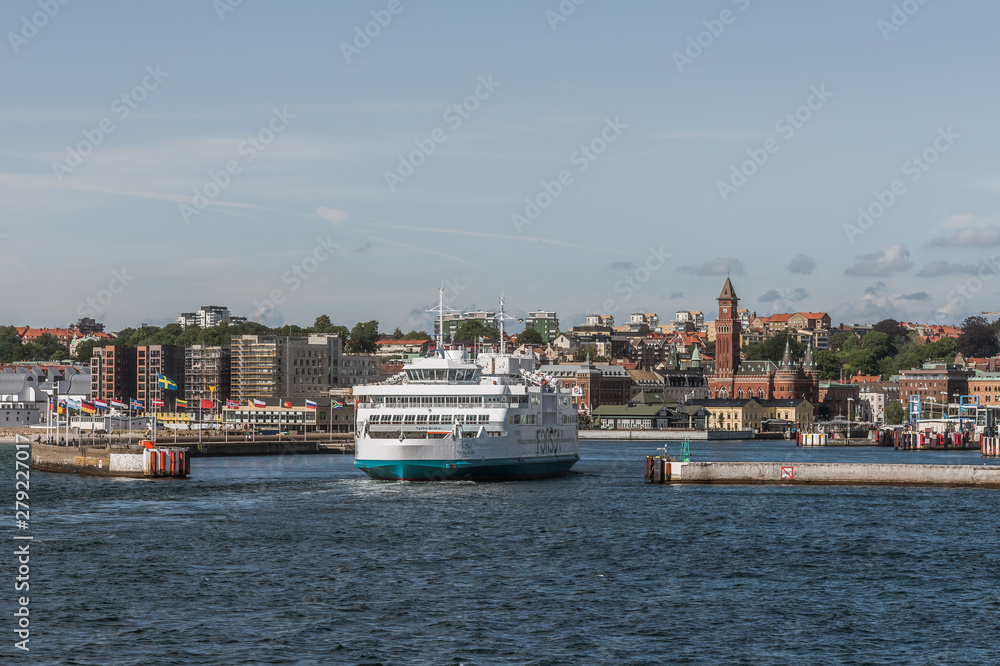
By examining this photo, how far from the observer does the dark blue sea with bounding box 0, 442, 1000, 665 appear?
34.7 m

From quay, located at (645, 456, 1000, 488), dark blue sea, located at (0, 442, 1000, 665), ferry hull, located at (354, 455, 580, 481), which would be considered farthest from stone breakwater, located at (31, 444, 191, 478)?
quay, located at (645, 456, 1000, 488)

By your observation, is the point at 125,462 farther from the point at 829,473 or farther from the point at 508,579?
the point at 508,579

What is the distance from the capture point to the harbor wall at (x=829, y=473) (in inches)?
3152

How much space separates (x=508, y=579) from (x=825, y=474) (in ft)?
140

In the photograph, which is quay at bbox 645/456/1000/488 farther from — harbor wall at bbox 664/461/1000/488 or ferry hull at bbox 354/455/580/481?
ferry hull at bbox 354/455/580/481

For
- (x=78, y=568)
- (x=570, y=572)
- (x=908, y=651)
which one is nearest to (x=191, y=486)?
(x=78, y=568)

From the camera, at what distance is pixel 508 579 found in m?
44.8

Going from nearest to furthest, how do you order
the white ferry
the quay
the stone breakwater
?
the white ferry → the quay → the stone breakwater

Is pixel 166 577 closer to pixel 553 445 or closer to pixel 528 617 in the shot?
pixel 528 617

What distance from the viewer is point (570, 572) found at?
153ft

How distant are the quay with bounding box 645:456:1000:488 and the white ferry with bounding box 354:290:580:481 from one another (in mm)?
9608

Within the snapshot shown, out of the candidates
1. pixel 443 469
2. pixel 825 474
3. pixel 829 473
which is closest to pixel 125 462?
pixel 443 469

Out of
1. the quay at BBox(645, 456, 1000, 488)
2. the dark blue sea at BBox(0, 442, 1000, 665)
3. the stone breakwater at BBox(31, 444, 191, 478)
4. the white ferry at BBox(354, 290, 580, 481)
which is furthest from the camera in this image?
the stone breakwater at BBox(31, 444, 191, 478)

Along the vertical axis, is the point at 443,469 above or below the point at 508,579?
above
